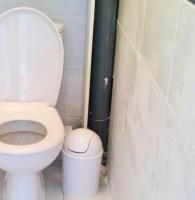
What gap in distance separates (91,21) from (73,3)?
0.26 meters

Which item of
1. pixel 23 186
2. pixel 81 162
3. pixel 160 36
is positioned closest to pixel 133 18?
pixel 160 36

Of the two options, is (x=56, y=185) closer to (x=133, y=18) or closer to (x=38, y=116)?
(x=38, y=116)

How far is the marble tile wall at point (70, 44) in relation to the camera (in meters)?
1.83

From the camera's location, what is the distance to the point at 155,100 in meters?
1.10

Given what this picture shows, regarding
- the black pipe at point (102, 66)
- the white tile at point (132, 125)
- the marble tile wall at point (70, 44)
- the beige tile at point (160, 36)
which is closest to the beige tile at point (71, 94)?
the marble tile wall at point (70, 44)

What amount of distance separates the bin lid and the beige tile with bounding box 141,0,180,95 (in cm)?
63

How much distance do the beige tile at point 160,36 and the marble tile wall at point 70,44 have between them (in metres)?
0.72

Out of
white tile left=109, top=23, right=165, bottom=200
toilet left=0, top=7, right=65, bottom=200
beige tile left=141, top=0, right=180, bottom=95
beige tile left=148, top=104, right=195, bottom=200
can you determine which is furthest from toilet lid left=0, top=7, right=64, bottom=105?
beige tile left=148, top=104, right=195, bottom=200

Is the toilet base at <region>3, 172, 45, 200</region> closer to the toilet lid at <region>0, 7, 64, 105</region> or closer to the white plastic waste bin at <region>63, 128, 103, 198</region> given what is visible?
the white plastic waste bin at <region>63, 128, 103, 198</region>

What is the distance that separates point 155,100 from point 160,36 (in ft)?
0.62

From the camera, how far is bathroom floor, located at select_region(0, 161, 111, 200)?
1.83 m

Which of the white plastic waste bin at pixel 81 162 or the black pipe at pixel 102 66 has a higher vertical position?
the black pipe at pixel 102 66

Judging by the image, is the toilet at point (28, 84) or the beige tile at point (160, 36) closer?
the beige tile at point (160, 36)

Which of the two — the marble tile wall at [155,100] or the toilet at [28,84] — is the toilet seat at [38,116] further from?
the marble tile wall at [155,100]
